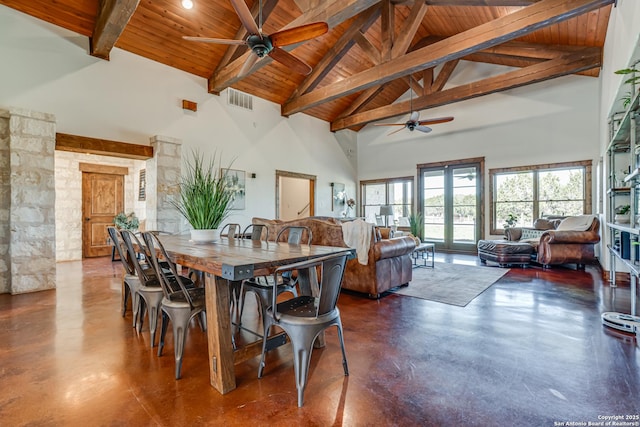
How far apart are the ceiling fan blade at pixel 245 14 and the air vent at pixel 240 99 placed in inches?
155

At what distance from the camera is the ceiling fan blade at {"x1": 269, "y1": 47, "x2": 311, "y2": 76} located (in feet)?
11.7

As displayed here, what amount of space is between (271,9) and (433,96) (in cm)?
417

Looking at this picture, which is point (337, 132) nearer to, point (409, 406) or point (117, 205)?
point (117, 205)

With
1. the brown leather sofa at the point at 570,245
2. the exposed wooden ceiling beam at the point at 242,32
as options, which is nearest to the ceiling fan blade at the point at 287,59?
the exposed wooden ceiling beam at the point at 242,32

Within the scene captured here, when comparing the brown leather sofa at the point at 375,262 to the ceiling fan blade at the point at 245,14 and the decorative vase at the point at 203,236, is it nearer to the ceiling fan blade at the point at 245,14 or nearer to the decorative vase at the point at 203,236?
the decorative vase at the point at 203,236

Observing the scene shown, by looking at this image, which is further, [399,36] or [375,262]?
[399,36]

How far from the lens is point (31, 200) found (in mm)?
4180

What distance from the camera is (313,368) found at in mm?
2055

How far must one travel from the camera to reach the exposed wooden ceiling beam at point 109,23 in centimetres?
383

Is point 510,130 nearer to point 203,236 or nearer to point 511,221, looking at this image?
point 511,221

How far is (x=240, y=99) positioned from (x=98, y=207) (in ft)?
14.2

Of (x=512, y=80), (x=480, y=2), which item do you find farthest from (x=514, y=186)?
(x=480, y=2)

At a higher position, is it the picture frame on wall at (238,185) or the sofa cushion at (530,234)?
the picture frame on wall at (238,185)

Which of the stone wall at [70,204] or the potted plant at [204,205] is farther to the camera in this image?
the stone wall at [70,204]
